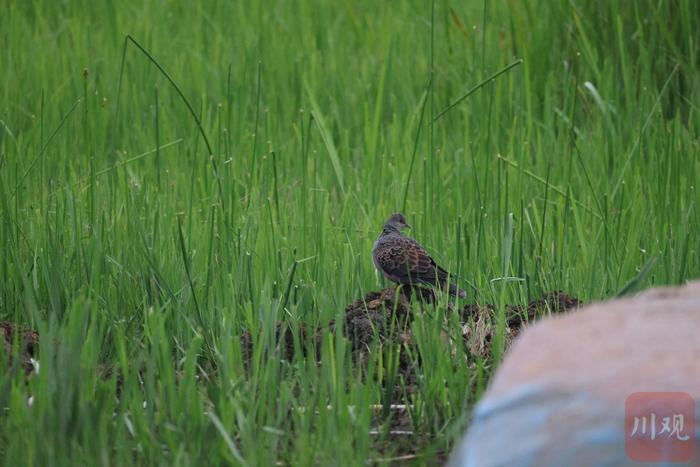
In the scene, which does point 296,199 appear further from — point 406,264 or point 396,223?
point 406,264

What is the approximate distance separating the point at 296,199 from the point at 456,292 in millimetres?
1378

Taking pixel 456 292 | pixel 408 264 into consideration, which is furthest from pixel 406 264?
pixel 456 292

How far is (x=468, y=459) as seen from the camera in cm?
189

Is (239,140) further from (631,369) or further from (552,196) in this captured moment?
(631,369)

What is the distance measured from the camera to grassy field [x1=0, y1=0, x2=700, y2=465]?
107 inches

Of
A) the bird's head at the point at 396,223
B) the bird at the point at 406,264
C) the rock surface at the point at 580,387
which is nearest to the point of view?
the rock surface at the point at 580,387

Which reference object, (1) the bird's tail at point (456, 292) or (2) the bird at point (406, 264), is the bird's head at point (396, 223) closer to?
(2) the bird at point (406, 264)

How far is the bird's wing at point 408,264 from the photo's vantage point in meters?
3.85

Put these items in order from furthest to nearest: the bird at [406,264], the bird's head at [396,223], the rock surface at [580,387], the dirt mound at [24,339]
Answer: the bird's head at [396,223], the bird at [406,264], the dirt mound at [24,339], the rock surface at [580,387]
